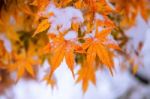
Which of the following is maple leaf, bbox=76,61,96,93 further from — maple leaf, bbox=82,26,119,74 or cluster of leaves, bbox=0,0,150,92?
maple leaf, bbox=82,26,119,74

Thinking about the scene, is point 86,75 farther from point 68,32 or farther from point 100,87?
point 100,87

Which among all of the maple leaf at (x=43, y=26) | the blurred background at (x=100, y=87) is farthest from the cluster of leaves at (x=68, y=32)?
the blurred background at (x=100, y=87)

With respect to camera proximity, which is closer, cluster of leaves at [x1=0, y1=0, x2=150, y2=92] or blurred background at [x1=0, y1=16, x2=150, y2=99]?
cluster of leaves at [x1=0, y1=0, x2=150, y2=92]

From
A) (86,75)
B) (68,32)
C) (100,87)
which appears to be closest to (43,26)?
(68,32)

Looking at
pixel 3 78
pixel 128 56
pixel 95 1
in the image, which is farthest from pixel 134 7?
pixel 3 78

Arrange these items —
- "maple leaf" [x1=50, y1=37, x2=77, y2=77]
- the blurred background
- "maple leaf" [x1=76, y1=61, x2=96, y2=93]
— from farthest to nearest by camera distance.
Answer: the blurred background → "maple leaf" [x1=76, y1=61, x2=96, y2=93] → "maple leaf" [x1=50, y1=37, x2=77, y2=77]

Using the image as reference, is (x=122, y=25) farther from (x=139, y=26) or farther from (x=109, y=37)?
(x=109, y=37)

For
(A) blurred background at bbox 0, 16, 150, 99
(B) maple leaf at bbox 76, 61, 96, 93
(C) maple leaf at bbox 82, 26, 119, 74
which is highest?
(C) maple leaf at bbox 82, 26, 119, 74

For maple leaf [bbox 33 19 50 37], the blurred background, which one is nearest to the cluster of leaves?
maple leaf [bbox 33 19 50 37]

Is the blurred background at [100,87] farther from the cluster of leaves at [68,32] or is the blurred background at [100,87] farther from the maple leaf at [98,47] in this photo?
the maple leaf at [98,47]
